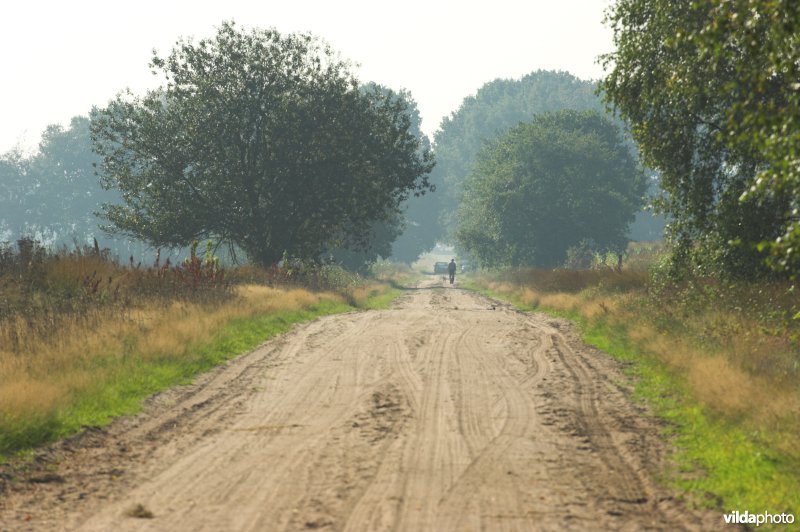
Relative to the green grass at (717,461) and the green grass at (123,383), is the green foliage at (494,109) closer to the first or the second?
the green grass at (123,383)

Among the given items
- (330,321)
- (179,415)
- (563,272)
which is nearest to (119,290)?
(330,321)

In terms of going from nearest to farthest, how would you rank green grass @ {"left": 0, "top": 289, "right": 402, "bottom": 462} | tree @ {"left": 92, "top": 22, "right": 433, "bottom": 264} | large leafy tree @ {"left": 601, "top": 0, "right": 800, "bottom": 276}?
green grass @ {"left": 0, "top": 289, "right": 402, "bottom": 462}
large leafy tree @ {"left": 601, "top": 0, "right": 800, "bottom": 276}
tree @ {"left": 92, "top": 22, "right": 433, "bottom": 264}

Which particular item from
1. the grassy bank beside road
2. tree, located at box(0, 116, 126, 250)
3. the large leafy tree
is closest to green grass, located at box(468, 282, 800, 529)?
the grassy bank beside road

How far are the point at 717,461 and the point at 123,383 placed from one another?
8.49 metres

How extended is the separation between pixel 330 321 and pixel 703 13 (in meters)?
13.4

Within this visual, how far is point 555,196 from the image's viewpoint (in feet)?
178

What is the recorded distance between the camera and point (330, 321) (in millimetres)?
23484

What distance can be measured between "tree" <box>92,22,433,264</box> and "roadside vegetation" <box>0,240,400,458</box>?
968cm

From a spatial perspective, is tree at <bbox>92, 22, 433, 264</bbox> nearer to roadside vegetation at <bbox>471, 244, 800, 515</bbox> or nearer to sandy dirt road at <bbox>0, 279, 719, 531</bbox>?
roadside vegetation at <bbox>471, 244, 800, 515</bbox>

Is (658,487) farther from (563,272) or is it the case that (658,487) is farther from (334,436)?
(563,272)

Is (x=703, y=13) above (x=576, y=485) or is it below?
above

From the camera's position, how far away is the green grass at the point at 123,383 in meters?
9.04

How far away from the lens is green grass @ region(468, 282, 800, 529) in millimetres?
7047

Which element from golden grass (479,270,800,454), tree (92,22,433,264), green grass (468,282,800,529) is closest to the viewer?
green grass (468,282,800,529)
